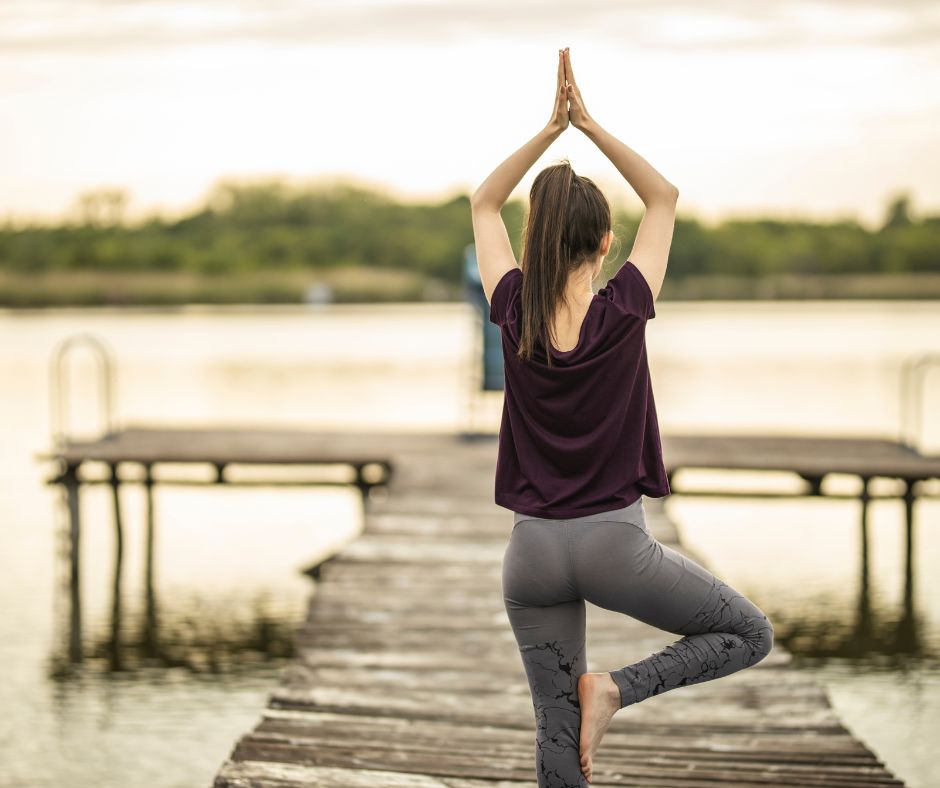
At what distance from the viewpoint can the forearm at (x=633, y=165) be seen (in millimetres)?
3002

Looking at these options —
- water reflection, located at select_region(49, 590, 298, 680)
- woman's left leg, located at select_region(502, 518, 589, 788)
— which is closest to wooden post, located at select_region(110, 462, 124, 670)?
water reflection, located at select_region(49, 590, 298, 680)

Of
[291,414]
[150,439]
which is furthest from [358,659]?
[291,414]

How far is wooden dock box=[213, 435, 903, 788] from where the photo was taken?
164 inches

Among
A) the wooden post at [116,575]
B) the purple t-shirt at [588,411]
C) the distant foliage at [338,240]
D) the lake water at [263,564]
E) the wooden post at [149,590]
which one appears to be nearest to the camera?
the purple t-shirt at [588,411]

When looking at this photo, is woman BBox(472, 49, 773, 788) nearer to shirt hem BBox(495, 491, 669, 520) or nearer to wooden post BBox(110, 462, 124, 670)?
shirt hem BBox(495, 491, 669, 520)

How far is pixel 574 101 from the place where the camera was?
3.00m

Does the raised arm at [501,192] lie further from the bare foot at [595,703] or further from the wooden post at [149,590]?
the wooden post at [149,590]

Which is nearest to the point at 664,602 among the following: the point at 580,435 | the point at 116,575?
the point at 580,435

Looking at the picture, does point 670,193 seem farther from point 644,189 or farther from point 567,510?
point 567,510

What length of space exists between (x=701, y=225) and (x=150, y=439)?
66303mm

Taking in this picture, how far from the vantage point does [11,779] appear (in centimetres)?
727

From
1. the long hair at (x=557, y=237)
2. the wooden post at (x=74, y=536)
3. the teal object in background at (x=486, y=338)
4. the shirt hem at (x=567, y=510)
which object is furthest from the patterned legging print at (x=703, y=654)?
the teal object in background at (x=486, y=338)

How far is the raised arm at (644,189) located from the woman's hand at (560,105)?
0.04 ft

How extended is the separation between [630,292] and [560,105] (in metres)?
0.47
